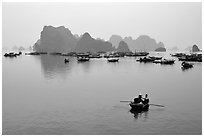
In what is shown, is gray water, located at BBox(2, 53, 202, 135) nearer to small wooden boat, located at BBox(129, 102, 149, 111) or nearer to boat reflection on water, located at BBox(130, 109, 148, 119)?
boat reflection on water, located at BBox(130, 109, 148, 119)

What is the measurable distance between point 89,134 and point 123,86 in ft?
79.7

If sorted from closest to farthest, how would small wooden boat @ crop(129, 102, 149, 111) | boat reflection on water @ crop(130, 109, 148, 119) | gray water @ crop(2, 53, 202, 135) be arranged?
gray water @ crop(2, 53, 202, 135), boat reflection on water @ crop(130, 109, 148, 119), small wooden boat @ crop(129, 102, 149, 111)

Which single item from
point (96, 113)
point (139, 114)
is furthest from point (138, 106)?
point (96, 113)

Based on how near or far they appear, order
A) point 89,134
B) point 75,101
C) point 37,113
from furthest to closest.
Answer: point 75,101
point 37,113
point 89,134

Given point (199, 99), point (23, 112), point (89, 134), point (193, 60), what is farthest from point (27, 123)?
point (193, 60)

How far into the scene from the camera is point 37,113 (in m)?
27.7

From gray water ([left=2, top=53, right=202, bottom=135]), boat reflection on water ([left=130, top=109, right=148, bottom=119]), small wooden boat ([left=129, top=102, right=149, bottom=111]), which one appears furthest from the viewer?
small wooden boat ([left=129, top=102, right=149, bottom=111])

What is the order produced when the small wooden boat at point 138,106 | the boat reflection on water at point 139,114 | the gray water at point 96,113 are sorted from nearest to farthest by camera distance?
1. the gray water at point 96,113
2. the boat reflection on water at point 139,114
3. the small wooden boat at point 138,106

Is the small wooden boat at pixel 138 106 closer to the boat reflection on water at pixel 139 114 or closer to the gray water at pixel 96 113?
the boat reflection on water at pixel 139 114

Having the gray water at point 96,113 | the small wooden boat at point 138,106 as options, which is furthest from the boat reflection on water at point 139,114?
the small wooden boat at point 138,106

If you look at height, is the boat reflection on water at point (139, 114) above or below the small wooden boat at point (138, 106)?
below

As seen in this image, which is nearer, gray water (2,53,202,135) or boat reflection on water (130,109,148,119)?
gray water (2,53,202,135)

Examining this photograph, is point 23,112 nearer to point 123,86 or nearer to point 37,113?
point 37,113

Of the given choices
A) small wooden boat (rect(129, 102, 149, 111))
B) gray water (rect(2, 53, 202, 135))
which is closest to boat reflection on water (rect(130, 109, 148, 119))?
gray water (rect(2, 53, 202, 135))
